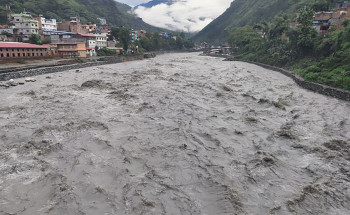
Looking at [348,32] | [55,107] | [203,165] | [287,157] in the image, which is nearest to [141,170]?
[203,165]

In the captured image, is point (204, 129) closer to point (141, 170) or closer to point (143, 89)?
point (141, 170)

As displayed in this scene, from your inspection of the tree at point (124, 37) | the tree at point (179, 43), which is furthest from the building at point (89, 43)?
the tree at point (179, 43)

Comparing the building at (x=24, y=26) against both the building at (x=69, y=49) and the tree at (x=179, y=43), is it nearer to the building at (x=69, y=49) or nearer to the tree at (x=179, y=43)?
the building at (x=69, y=49)

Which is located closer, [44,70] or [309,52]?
[44,70]

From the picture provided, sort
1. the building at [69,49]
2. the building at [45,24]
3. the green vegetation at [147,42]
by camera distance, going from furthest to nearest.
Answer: the green vegetation at [147,42] → the building at [45,24] → the building at [69,49]

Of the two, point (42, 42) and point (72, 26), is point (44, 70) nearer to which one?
point (42, 42)

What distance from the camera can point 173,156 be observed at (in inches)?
513

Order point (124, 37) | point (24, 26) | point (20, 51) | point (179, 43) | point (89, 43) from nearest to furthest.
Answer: point (20, 51), point (24, 26), point (89, 43), point (124, 37), point (179, 43)

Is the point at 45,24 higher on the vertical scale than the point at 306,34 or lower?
higher

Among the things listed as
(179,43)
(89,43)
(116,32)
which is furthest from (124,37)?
(179,43)

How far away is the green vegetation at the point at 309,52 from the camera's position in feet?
98.9

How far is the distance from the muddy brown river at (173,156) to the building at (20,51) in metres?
22.8

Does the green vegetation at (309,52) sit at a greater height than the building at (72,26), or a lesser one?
lesser

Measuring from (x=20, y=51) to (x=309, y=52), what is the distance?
51.6 metres
